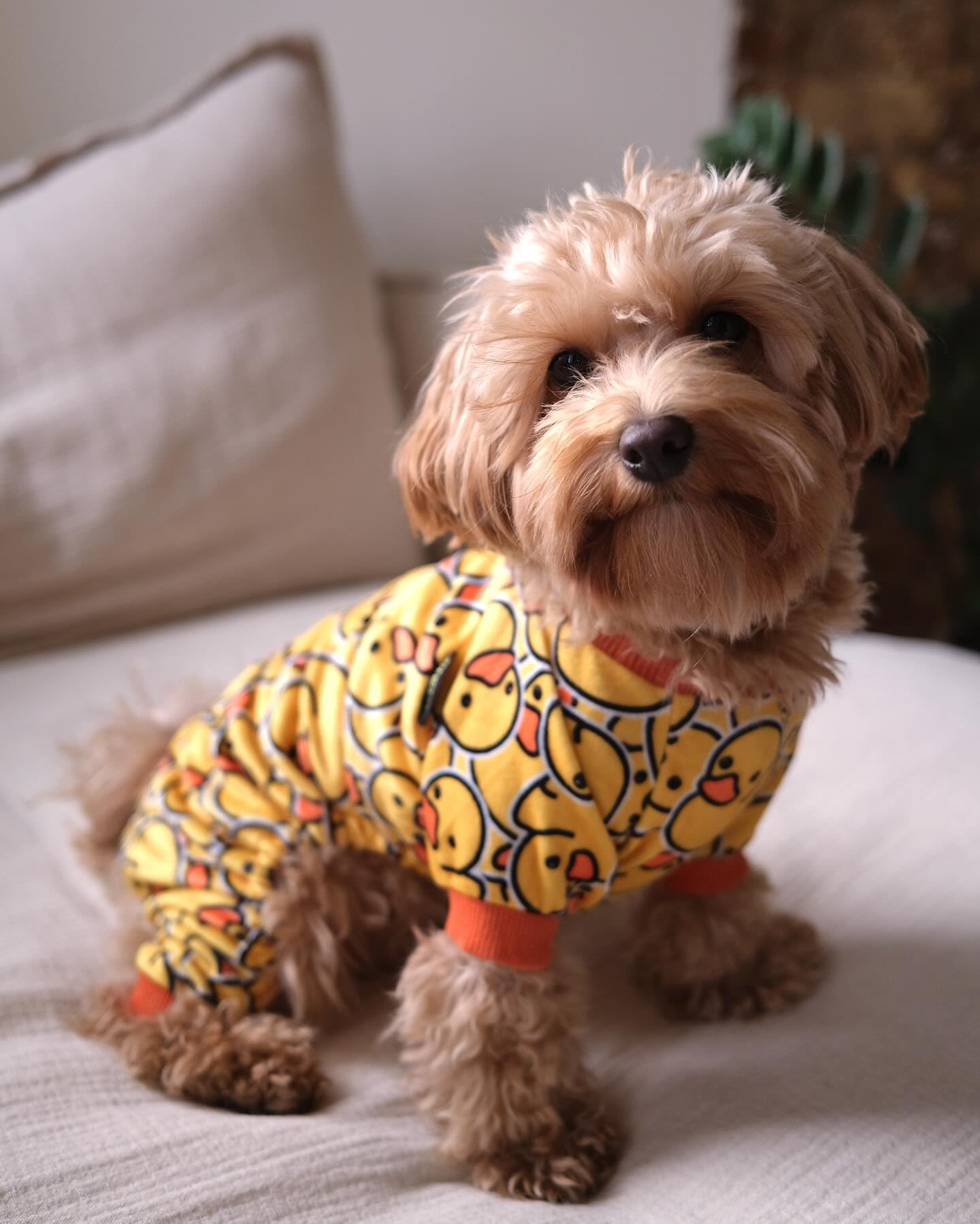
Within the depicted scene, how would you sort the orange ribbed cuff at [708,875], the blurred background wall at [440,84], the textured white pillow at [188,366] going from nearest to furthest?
the orange ribbed cuff at [708,875] < the textured white pillow at [188,366] < the blurred background wall at [440,84]

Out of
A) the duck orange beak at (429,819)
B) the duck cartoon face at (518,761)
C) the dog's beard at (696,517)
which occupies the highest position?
the dog's beard at (696,517)

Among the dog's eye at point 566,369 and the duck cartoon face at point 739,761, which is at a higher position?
the dog's eye at point 566,369

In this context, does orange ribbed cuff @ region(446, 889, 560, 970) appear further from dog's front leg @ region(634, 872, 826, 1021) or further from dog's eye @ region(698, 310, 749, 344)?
dog's eye @ region(698, 310, 749, 344)

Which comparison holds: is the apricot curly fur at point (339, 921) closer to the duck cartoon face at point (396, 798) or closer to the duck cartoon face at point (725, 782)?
the duck cartoon face at point (396, 798)

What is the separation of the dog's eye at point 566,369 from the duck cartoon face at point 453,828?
14.0 inches

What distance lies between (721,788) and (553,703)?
6.9 inches

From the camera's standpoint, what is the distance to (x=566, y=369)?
0.96 metres

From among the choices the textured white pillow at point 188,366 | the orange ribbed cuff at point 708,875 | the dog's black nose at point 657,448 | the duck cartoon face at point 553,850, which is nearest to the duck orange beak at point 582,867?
the duck cartoon face at point 553,850

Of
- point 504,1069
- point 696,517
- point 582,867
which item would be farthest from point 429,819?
point 696,517

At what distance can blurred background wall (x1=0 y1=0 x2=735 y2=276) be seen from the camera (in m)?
2.22

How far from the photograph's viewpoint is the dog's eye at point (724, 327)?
36.1 inches

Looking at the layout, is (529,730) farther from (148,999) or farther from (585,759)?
(148,999)

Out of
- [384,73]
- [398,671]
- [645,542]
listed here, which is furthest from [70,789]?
[384,73]

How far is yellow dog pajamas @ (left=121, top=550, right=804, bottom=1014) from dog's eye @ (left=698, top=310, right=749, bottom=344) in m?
0.28
